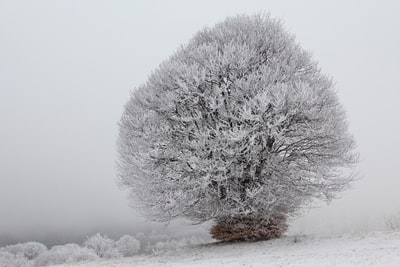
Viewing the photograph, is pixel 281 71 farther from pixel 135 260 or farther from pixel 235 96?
pixel 135 260

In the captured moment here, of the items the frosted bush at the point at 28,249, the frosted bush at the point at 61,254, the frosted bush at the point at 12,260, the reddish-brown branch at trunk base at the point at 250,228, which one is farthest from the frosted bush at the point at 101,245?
the reddish-brown branch at trunk base at the point at 250,228

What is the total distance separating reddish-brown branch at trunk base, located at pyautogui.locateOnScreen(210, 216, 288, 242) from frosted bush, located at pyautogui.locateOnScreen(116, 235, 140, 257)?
5600cm

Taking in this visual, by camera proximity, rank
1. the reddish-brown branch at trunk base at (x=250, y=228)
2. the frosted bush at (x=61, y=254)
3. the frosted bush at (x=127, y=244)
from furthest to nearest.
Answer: the frosted bush at (x=127, y=244) → the frosted bush at (x=61, y=254) → the reddish-brown branch at trunk base at (x=250, y=228)

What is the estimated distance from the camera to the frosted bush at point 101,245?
72125 mm

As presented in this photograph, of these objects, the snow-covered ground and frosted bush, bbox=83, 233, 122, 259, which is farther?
frosted bush, bbox=83, 233, 122, 259

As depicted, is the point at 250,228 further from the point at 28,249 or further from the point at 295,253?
the point at 28,249

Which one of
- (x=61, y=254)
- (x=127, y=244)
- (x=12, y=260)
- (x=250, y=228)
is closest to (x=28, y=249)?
(x=12, y=260)

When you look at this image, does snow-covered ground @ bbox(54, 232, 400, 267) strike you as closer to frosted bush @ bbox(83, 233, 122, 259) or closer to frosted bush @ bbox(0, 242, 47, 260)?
frosted bush @ bbox(83, 233, 122, 259)

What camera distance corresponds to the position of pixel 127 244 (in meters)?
81.1

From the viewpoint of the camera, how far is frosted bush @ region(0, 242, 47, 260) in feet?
277

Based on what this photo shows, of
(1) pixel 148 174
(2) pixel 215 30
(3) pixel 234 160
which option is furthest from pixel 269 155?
(2) pixel 215 30

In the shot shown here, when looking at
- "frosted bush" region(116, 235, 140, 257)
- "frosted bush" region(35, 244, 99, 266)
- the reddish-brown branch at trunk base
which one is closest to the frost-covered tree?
the reddish-brown branch at trunk base

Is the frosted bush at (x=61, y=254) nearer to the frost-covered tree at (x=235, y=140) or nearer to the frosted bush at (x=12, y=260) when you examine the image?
the frosted bush at (x=12, y=260)

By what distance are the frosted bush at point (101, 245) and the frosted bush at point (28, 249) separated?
1443 cm
